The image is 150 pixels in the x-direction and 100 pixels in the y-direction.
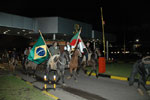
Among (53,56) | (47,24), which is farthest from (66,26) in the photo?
(53,56)

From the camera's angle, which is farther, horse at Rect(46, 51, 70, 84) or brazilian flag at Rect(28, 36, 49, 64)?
brazilian flag at Rect(28, 36, 49, 64)

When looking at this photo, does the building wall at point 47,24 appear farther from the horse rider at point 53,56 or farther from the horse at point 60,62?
the horse at point 60,62

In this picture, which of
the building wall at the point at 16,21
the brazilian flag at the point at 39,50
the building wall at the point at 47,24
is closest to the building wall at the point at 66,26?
the building wall at the point at 47,24

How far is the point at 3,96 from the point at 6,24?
16427 mm

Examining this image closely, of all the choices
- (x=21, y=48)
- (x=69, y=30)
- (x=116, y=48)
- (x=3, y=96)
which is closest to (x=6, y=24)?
(x=69, y=30)

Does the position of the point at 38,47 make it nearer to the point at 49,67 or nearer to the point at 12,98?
the point at 49,67

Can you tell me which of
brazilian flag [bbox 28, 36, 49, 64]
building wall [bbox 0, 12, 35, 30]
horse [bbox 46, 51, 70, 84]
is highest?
building wall [bbox 0, 12, 35, 30]

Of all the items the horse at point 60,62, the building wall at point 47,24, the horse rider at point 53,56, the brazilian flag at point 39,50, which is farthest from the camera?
the building wall at point 47,24

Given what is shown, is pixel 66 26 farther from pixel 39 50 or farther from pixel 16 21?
pixel 39 50

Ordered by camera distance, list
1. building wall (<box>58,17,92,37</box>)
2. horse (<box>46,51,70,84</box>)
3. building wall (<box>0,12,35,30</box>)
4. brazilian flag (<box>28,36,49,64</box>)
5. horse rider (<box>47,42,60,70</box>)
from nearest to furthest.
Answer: horse (<box>46,51,70,84</box>)
brazilian flag (<box>28,36,49,64</box>)
horse rider (<box>47,42,60,70</box>)
building wall (<box>0,12,35,30</box>)
building wall (<box>58,17,92,37</box>)

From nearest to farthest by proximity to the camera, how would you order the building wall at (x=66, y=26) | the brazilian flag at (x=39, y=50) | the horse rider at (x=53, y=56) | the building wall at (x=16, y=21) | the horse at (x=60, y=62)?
1. the horse at (x=60, y=62)
2. the brazilian flag at (x=39, y=50)
3. the horse rider at (x=53, y=56)
4. the building wall at (x=16, y=21)
5. the building wall at (x=66, y=26)

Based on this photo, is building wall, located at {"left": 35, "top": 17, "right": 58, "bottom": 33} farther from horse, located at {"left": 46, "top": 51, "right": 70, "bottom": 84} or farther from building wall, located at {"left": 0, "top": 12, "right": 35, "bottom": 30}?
horse, located at {"left": 46, "top": 51, "right": 70, "bottom": 84}

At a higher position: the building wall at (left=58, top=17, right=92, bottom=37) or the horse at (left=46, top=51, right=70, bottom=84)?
the building wall at (left=58, top=17, right=92, bottom=37)

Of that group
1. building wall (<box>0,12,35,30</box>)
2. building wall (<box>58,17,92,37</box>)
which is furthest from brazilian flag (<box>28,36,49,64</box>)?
building wall (<box>58,17,92,37</box>)
